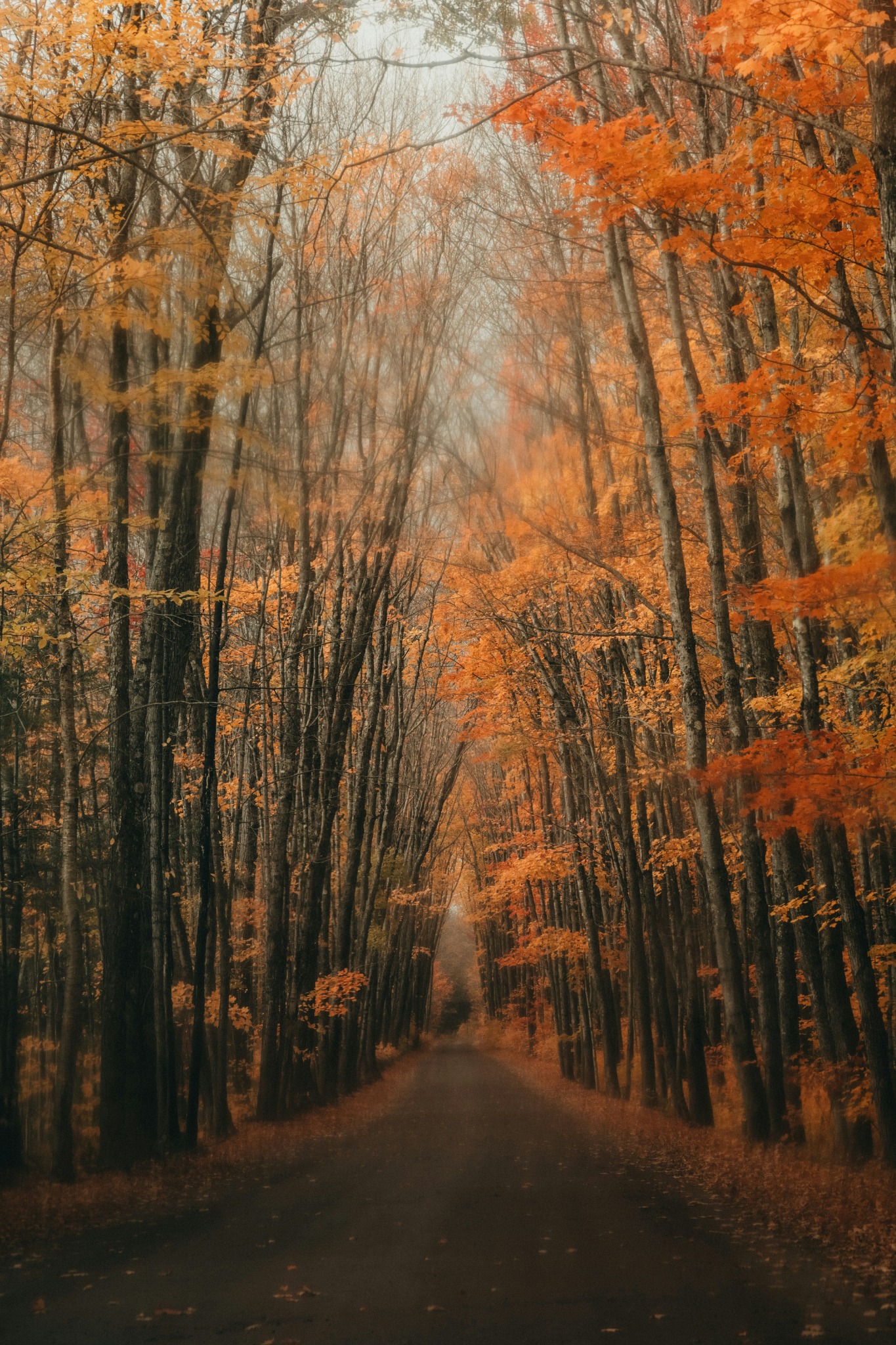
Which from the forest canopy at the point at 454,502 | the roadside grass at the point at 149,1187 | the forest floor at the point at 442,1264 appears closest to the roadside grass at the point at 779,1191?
the forest floor at the point at 442,1264

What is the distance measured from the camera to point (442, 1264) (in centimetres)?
577

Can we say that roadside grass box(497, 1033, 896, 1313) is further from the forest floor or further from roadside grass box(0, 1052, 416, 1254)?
roadside grass box(0, 1052, 416, 1254)

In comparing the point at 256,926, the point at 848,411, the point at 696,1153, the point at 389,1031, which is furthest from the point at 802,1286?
the point at 389,1031

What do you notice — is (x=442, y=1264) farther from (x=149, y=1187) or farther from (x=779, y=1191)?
(x=149, y=1187)

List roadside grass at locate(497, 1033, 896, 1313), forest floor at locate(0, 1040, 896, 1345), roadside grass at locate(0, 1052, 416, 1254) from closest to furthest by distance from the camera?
forest floor at locate(0, 1040, 896, 1345)
roadside grass at locate(497, 1033, 896, 1313)
roadside grass at locate(0, 1052, 416, 1254)

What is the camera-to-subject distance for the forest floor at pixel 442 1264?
4465 millimetres

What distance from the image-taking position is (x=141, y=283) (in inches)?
344

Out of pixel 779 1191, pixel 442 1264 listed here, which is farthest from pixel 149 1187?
pixel 779 1191

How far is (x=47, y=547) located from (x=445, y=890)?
32.6 metres

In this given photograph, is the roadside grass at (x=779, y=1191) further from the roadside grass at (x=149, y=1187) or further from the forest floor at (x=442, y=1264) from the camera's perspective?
the roadside grass at (x=149, y=1187)

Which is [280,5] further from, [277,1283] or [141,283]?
[277,1283]

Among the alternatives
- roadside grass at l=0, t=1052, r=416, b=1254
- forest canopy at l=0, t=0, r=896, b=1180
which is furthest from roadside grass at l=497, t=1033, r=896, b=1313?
roadside grass at l=0, t=1052, r=416, b=1254

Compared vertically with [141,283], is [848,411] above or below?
below

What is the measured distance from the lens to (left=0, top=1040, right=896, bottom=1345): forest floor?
4.46 meters
